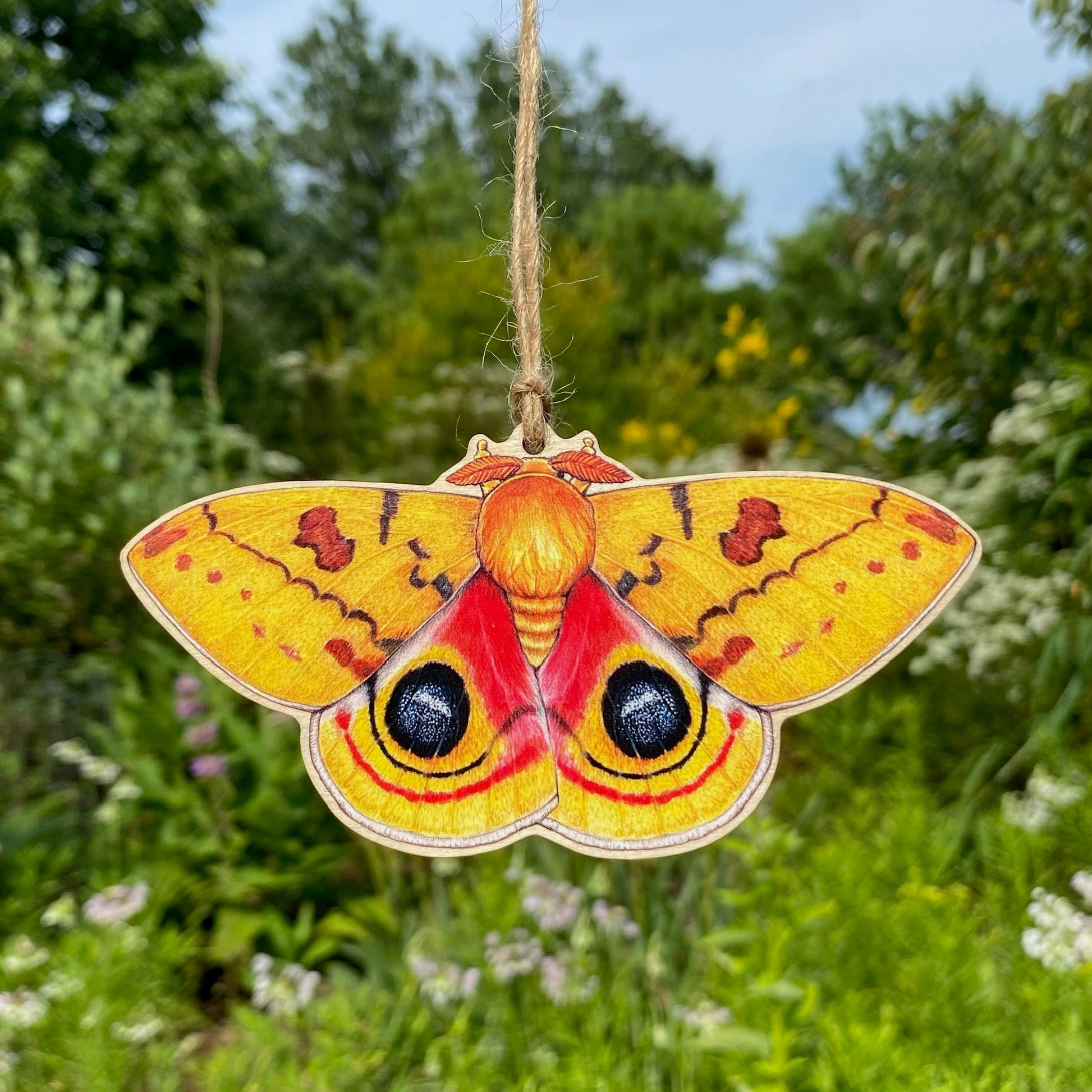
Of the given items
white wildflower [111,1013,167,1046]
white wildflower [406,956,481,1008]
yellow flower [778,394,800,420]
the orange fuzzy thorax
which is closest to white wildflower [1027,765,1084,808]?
white wildflower [406,956,481,1008]

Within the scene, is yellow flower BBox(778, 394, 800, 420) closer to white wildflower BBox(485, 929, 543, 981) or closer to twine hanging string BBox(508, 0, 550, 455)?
white wildflower BBox(485, 929, 543, 981)

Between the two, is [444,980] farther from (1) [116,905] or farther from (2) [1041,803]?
(2) [1041,803]

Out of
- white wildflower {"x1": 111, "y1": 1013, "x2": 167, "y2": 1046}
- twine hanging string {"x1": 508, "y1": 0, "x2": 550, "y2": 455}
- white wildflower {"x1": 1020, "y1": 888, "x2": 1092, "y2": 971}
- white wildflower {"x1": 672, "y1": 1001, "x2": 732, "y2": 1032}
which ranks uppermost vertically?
twine hanging string {"x1": 508, "y1": 0, "x2": 550, "y2": 455}

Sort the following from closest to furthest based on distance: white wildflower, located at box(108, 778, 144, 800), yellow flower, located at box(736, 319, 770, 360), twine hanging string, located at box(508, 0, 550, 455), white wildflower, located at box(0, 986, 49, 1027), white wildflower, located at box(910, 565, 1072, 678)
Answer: twine hanging string, located at box(508, 0, 550, 455)
white wildflower, located at box(0, 986, 49, 1027)
white wildflower, located at box(108, 778, 144, 800)
white wildflower, located at box(910, 565, 1072, 678)
yellow flower, located at box(736, 319, 770, 360)

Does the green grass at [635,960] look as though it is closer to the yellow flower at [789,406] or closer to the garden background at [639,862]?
the garden background at [639,862]

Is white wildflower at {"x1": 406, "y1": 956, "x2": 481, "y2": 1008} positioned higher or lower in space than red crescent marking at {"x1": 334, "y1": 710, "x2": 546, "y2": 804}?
lower

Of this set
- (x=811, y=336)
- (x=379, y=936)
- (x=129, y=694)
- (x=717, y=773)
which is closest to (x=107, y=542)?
(x=129, y=694)

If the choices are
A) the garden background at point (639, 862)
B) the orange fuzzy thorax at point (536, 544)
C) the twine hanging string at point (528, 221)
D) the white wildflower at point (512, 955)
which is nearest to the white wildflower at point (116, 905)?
the garden background at point (639, 862)

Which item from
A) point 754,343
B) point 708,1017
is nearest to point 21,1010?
point 708,1017
